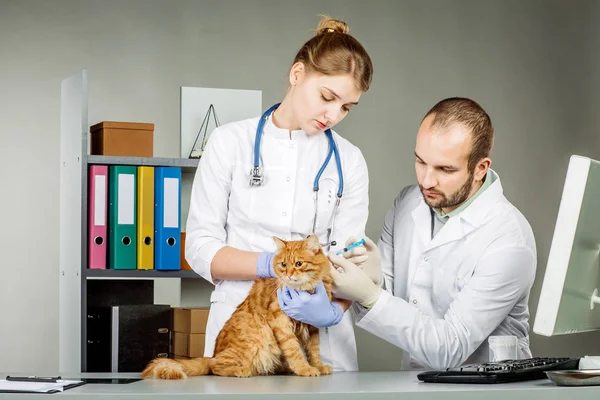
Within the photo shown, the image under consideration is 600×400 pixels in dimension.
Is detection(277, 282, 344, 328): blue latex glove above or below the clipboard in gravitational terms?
above

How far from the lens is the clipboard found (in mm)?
1276

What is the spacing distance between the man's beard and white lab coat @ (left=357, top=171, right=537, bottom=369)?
0.13ft

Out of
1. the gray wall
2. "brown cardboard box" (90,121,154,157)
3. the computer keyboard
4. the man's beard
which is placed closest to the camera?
the computer keyboard

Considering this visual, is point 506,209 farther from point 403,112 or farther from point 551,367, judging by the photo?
point 403,112

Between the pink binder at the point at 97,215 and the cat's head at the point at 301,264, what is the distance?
1.49 m

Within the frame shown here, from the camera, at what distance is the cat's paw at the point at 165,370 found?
5.02 feet

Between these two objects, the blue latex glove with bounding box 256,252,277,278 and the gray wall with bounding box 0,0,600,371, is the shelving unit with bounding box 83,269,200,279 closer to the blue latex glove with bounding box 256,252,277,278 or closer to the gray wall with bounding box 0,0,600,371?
the gray wall with bounding box 0,0,600,371

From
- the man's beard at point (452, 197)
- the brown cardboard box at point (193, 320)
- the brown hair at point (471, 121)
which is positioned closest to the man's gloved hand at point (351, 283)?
the man's beard at point (452, 197)

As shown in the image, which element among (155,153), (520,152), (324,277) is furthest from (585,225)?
(520,152)

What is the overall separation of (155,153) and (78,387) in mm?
2560

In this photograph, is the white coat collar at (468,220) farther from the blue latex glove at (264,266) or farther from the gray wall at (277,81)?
the gray wall at (277,81)

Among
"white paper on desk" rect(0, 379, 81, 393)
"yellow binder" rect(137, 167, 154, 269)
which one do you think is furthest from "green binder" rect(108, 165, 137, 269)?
"white paper on desk" rect(0, 379, 81, 393)

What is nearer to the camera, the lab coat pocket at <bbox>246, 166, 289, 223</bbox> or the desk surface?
the desk surface

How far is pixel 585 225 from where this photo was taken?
53.8 inches
